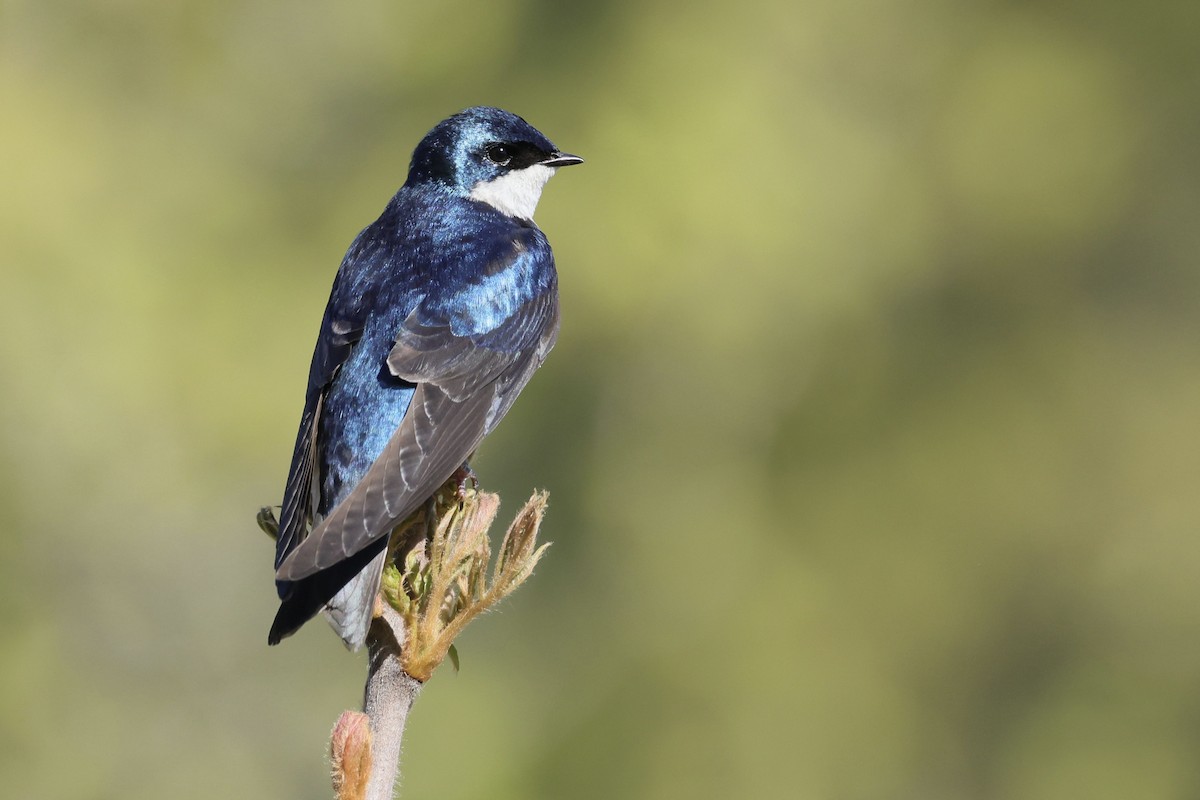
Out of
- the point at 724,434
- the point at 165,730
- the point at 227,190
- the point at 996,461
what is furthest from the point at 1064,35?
the point at 165,730

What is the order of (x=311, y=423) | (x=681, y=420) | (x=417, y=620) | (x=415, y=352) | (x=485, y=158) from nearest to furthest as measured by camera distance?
1. (x=417, y=620)
2. (x=311, y=423)
3. (x=415, y=352)
4. (x=485, y=158)
5. (x=681, y=420)

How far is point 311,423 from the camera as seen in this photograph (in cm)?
303

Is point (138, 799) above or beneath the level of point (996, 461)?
above

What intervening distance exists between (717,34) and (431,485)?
26.8 ft

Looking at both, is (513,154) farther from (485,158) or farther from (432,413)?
(432,413)

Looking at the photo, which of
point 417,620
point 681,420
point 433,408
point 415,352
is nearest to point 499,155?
point 415,352

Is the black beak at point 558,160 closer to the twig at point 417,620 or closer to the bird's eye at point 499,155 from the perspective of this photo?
the bird's eye at point 499,155

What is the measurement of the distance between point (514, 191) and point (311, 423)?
1.27 metres

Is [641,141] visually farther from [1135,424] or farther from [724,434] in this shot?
[1135,424]

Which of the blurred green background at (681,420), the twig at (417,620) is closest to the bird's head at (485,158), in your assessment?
the twig at (417,620)

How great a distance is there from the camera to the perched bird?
7.52 ft

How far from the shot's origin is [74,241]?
900 cm

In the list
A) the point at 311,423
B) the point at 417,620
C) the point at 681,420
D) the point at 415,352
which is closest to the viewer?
the point at 417,620

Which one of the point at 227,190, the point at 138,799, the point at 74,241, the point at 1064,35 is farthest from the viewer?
the point at 1064,35
